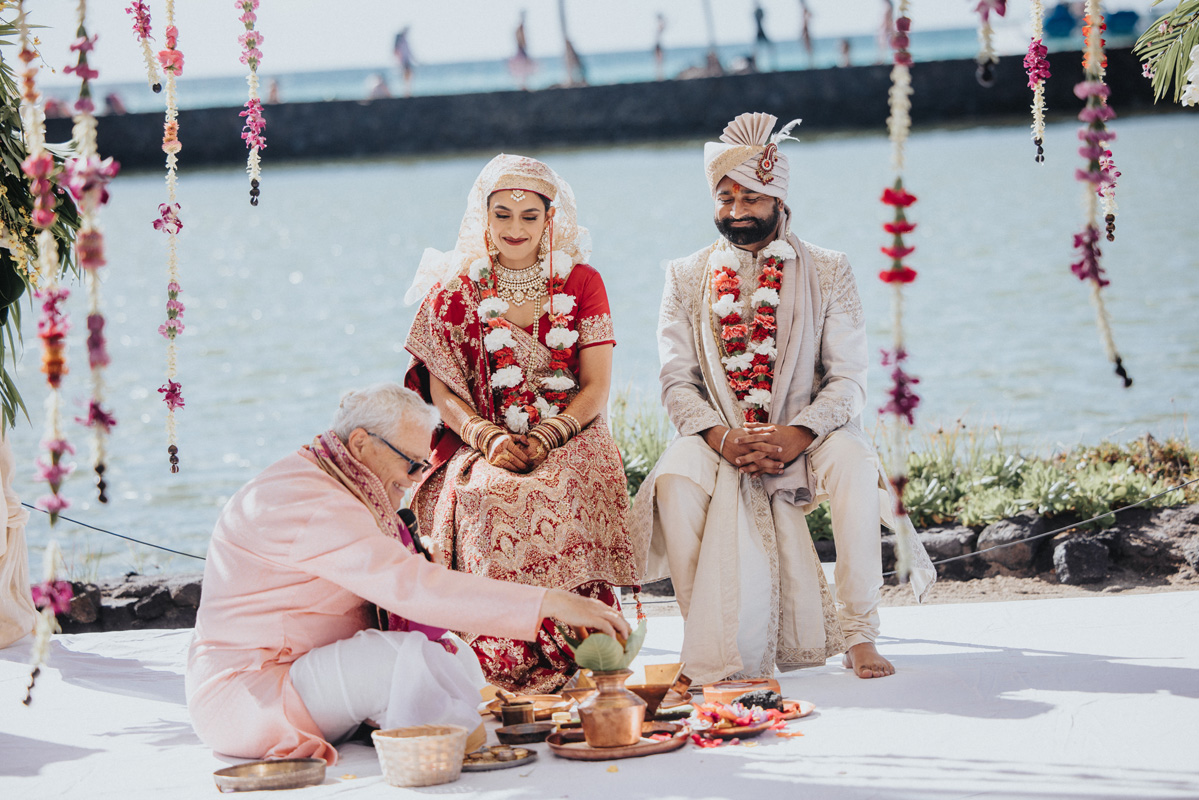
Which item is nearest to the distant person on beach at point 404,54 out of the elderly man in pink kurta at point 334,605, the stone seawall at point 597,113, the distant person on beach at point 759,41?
the stone seawall at point 597,113

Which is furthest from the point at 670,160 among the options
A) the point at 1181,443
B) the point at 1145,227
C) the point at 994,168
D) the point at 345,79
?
the point at 345,79

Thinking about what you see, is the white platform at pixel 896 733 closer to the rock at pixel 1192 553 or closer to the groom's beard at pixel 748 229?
the rock at pixel 1192 553

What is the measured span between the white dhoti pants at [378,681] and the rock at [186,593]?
8.75 ft

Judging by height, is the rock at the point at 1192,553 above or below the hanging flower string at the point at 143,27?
below

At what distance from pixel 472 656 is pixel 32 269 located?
2.03 meters

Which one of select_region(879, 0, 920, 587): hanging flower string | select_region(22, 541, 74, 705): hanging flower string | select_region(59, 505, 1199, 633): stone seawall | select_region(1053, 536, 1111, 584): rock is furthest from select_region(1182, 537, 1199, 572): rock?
select_region(22, 541, 74, 705): hanging flower string

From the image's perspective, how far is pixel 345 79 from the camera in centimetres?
7488

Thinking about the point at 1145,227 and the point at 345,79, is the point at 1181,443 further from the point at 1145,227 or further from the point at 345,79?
the point at 345,79

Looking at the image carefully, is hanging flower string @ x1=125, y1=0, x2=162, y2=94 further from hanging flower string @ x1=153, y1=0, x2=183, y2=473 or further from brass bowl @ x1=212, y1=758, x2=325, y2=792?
brass bowl @ x1=212, y1=758, x2=325, y2=792

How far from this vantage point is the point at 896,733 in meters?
3.32

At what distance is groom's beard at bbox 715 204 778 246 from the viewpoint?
15.0 ft

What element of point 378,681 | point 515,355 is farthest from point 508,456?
point 378,681

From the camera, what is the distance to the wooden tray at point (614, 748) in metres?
3.25

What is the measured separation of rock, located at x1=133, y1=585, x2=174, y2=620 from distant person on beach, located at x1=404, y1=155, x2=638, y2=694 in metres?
2.02
